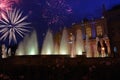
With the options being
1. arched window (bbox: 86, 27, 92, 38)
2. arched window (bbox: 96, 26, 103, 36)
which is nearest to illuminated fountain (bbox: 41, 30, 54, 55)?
arched window (bbox: 96, 26, 103, 36)

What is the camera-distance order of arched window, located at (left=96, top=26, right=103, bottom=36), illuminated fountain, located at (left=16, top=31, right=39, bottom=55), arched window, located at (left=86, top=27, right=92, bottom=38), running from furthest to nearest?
arched window, located at (left=86, top=27, right=92, bottom=38) → arched window, located at (left=96, top=26, right=103, bottom=36) → illuminated fountain, located at (left=16, top=31, right=39, bottom=55)

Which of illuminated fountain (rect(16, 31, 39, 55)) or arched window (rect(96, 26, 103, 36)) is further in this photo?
arched window (rect(96, 26, 103, 36))

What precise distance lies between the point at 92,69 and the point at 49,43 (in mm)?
26454

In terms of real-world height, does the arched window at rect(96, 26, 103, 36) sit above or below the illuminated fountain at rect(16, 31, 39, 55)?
above

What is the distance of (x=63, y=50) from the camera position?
1513 inches

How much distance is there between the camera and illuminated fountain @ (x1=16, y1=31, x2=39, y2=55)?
115 feet

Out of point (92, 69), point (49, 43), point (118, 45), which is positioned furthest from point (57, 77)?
point (118, 45)

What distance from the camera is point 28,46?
117 ft

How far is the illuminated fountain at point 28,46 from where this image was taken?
35.0m

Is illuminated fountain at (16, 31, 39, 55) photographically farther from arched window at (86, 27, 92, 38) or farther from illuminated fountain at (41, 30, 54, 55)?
arched window at (86, 27, 92, 38)

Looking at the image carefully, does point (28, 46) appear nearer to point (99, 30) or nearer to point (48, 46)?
point (48, 46)

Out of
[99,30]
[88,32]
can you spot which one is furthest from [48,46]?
[88,32]

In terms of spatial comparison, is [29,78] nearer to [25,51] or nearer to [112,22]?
[25,51]

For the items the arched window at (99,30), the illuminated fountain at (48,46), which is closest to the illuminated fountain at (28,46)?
the illuminated fountain at (48,46)
